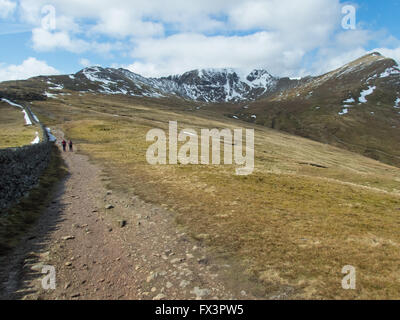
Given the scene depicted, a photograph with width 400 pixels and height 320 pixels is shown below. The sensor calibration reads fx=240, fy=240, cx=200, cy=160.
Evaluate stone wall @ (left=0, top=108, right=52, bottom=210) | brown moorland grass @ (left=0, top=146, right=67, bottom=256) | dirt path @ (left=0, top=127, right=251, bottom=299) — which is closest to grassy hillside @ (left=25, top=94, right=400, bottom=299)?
dirt path @ (left=0, top=127, right=251, bottom=299)

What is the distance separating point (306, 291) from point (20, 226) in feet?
51.7

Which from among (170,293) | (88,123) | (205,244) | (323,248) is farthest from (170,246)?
(88,123)

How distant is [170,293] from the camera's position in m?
9.57

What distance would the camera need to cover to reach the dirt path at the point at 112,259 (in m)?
9.55

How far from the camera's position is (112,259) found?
38.7 feet

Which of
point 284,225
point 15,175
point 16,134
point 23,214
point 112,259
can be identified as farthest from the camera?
point 16,134

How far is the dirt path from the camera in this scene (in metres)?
9.55

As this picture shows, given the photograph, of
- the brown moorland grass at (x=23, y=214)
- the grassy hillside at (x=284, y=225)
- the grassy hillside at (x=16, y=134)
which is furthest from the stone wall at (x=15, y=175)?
the grassy hillside at (x=16, y=134)

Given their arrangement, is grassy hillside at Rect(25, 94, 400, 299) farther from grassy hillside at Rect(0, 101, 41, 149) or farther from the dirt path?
grassy hillside at Rect(0, 101, 41, 149)

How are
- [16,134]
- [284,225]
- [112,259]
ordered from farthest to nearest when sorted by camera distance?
[16,134], [284,225], [112,259]

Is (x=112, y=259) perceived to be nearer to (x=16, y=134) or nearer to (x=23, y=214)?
(x=23, y=214)

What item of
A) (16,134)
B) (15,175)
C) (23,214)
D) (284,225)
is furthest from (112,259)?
(16,134)

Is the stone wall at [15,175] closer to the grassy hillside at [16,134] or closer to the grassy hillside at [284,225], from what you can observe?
the grassy hillside at [284,225]
